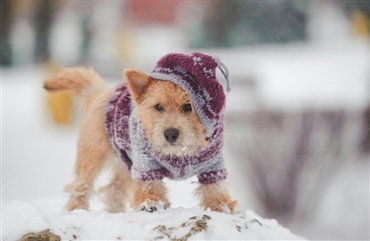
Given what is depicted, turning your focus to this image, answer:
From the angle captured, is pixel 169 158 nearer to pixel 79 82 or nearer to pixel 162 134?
pixel 162 134

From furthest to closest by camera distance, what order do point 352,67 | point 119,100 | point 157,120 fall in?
point 352,67 → point 119,100 → point 157,120

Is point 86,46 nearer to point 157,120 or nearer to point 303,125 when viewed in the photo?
point 303,125

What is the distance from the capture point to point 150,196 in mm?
4105

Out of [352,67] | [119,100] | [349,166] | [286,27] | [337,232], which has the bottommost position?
[337,232]

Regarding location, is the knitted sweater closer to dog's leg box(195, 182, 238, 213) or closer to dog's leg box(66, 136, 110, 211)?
dog's leg box(195, 182, 238, 213)

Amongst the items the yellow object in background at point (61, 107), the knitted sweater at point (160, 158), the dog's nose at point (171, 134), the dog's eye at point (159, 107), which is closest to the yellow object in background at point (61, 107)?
the yellow object in background at point (61, 107)

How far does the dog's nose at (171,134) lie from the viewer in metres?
3.75

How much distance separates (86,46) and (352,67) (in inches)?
404

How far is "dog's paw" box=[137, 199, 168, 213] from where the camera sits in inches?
157

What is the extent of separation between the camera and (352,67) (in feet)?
66.8

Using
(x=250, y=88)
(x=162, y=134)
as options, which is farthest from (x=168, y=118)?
(x=250, y=88)

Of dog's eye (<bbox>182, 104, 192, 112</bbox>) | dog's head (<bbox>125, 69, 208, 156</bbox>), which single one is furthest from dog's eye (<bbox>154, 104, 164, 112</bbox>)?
dog's eye (<bbox>182, 104, 192, 112</bbox>)

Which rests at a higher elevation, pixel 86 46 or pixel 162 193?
pixel 86 46

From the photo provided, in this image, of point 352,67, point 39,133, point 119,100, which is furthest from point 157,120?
point 352,67
